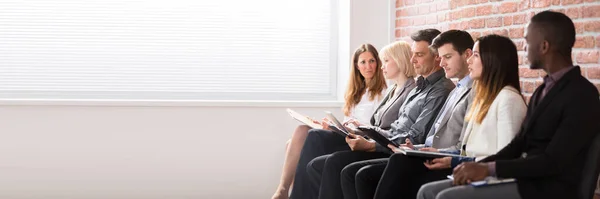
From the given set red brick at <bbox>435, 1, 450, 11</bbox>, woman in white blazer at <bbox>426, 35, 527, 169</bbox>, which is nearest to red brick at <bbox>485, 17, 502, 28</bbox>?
red brick at <bbox>435, 1, 450, 11</bbox>

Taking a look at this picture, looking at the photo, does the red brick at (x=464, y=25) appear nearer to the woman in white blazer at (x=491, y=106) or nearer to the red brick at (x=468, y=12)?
the red brick at (x=468, y=12)

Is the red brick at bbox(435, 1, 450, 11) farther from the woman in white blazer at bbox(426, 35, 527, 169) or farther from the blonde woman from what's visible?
the woman in white blazer at bbox(426, 35, 527, 169)

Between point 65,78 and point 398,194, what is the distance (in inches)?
135

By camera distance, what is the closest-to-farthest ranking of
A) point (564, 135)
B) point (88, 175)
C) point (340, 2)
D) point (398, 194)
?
point (564, 135) < point (398, 194) < point (88, 175) < point (340, 2)

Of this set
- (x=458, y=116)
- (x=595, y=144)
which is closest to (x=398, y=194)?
(x=458, y=116)

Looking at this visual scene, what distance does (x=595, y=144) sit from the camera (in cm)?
329

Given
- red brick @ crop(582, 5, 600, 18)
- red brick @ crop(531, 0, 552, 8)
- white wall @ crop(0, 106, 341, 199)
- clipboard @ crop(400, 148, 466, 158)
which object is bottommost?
white wall @ crop(0, 106, 341, 199)

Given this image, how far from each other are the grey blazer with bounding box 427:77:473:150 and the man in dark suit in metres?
0.68

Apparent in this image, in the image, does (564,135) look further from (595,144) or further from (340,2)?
(340,2)

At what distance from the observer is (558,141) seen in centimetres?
317

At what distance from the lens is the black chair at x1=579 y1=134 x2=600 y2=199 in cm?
329

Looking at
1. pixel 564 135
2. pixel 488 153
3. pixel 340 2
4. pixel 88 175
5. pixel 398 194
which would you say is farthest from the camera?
pixel 340 2

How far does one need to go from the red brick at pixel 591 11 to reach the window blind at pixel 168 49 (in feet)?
10.0

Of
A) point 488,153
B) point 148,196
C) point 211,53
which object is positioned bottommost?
point 148,196
